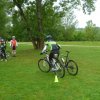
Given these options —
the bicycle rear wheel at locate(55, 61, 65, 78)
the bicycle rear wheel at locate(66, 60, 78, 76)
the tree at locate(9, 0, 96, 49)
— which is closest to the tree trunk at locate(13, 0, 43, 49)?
the tree at locate(9, 0, 96, 49)

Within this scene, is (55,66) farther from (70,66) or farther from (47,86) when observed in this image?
(47,86)

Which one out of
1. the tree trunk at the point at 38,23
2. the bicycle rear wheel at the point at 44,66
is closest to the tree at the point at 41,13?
the tree trunk at the point at 38,23

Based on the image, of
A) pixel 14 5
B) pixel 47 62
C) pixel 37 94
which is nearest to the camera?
pixel 37 94

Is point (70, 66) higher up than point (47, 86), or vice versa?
point (70, 66)

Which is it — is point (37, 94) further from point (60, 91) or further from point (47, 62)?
point (47, 62)

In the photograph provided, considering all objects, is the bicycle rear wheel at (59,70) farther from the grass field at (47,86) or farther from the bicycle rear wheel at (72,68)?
the bicycle rear wheel at (72,68)

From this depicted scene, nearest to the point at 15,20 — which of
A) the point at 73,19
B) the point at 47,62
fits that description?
the point at 47,62

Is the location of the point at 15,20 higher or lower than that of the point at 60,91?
higher

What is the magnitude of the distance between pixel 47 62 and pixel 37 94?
16.9 ft

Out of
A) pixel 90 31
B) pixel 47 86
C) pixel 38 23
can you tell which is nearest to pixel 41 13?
pixel 38 23

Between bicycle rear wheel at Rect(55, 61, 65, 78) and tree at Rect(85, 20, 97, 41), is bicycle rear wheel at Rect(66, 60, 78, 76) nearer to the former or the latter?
bicycle rear wheel at Rect(55, 61, 65, 78)

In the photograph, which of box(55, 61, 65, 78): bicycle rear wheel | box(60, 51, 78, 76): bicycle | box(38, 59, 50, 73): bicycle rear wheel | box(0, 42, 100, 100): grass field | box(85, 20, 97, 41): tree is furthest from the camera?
box(85, 20, 97, 41): tree

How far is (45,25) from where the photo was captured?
36906 millimetres

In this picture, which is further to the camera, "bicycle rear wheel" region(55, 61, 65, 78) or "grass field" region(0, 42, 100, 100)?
"bicycle rear wheel" region(55, 61, 65, 78)
